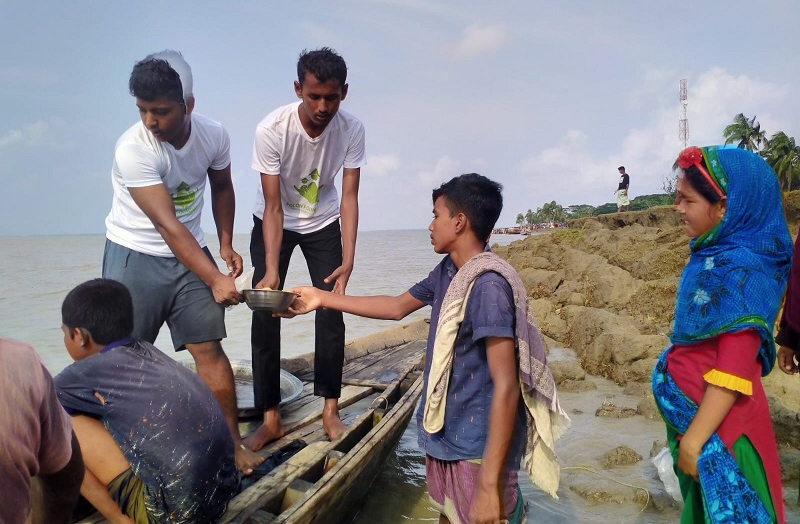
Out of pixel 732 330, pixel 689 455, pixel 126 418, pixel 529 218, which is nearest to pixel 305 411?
pixel 126 418

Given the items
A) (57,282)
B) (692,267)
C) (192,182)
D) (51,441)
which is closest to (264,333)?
(192,182)

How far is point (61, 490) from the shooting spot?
1447 millimetres

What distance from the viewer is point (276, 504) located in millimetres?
2689

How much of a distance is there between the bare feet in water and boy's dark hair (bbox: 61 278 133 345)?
146cm

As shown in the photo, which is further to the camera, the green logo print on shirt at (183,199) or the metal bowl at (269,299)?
the green logo print on shirt at (183,199)

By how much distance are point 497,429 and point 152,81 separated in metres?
2.36

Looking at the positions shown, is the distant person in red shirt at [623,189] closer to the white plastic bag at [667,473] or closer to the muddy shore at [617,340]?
the muddy shore at [617,340]

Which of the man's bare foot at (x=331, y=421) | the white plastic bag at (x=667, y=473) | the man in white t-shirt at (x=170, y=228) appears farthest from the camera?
the man's bare foot at (x=331, y=421)

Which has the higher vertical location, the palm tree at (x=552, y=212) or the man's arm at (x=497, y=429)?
the palm tree at (x=552, y=212)

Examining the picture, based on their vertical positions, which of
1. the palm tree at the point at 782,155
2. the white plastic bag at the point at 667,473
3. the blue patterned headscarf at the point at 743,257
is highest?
the palm tree at the point at 782,155

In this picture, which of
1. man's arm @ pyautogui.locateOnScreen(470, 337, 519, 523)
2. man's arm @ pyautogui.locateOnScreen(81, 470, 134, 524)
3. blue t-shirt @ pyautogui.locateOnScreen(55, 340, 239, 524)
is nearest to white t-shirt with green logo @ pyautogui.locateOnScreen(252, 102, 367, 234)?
blue t-shirt @ pyautogui.locateOnScreen(55, 340, 239, 524)

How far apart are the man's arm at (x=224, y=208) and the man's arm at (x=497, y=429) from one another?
2081 mm

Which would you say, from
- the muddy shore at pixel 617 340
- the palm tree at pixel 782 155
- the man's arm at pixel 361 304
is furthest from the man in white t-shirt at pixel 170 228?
the palm tree at pixel 782 155

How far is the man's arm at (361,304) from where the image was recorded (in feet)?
8.26
